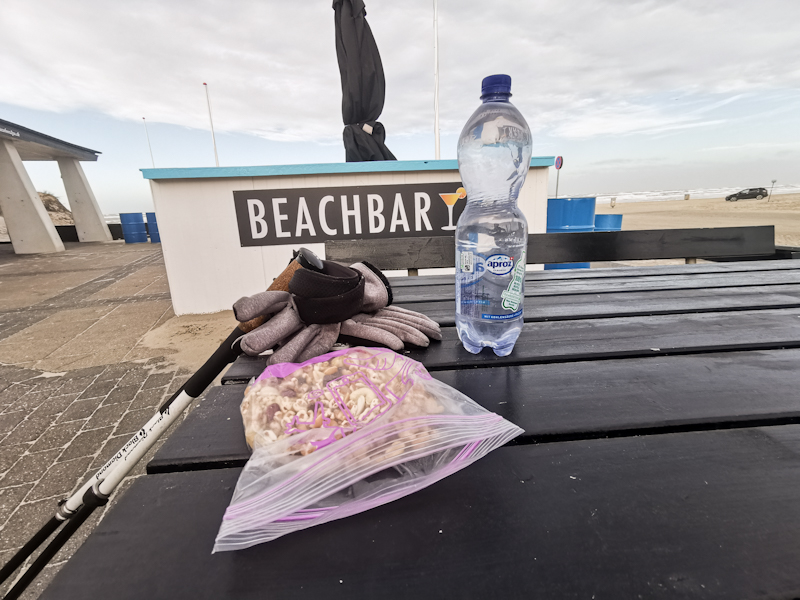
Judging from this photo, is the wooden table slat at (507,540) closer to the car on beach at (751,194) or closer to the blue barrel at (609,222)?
the blue barrel at (609,222)

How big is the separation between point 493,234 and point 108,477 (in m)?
0.99

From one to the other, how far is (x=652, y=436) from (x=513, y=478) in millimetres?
259

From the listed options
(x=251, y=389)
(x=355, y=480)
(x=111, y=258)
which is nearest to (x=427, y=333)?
(x=251, y=389)

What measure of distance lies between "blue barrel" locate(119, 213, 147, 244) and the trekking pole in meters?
16.0

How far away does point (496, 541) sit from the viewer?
0.44m

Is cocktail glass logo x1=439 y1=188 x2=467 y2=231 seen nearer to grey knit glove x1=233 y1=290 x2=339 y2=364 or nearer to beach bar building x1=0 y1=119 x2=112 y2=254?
grey knit glove x1=233 y1=290 x2=339 y2=364

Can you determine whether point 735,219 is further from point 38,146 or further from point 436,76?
point 38,146

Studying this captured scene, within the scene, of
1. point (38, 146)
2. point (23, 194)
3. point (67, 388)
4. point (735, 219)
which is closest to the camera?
point (67, 388)

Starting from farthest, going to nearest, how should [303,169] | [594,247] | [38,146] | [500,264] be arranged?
[38,146] → [303,169] → [594,247] → [500,264]

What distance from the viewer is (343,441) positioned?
1.71ft

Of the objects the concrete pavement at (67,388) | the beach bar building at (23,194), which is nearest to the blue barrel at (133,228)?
the beach bar building at (23,194)

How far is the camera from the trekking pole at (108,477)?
0.69 m

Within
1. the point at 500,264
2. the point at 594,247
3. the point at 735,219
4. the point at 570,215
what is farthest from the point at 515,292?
the point at 735,219

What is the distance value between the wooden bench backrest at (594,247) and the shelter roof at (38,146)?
12.7 m
